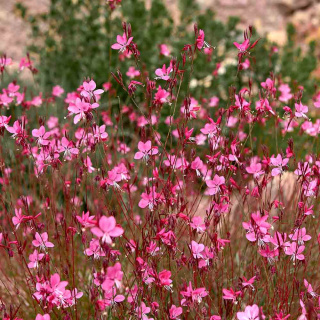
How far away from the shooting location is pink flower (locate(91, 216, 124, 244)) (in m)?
1.37

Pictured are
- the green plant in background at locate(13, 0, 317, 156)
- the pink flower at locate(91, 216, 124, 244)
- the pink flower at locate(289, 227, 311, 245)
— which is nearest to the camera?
the pink flower at locate(91, 216, 124, 244)

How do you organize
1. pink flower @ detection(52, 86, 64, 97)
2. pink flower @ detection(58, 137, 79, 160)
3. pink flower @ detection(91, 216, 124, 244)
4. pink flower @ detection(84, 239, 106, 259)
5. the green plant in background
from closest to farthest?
pink flower @ detection(91, 216, 124, 244)
pink flower @ detection(84, 239, 106, 259)
pink flower @ detection(58, 137, 79, 160)
pink flower @ detection(52, 86, 64, 97)
the green plant in background

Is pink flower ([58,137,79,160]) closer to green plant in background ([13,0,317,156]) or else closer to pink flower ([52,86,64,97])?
pink flower ([52,86,64,97])

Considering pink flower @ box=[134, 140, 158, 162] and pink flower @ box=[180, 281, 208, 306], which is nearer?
pink flower @ box=[180, 281, 208, 306]

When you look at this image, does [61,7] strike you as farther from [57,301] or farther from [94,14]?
[57,301]

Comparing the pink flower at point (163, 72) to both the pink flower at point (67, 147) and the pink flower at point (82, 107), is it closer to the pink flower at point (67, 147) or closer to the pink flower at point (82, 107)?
the pink flower at point (82, 107)

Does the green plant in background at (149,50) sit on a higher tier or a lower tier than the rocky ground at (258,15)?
lower

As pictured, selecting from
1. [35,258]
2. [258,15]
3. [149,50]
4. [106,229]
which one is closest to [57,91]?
[35,258]

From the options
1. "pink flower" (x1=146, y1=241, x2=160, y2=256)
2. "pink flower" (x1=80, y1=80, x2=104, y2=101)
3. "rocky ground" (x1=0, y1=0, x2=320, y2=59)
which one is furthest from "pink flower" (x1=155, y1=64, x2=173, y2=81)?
"rocky ground" (x1=0, y1=0, x2=320, y2=59)

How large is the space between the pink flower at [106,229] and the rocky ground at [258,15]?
7.30 meters

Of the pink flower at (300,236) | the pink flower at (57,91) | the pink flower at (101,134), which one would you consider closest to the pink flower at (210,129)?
the pink flower at (101,134)

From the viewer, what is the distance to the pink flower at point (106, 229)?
1369mm

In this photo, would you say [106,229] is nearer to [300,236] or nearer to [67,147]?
[67,147]

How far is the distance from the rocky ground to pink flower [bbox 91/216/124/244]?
730cm
